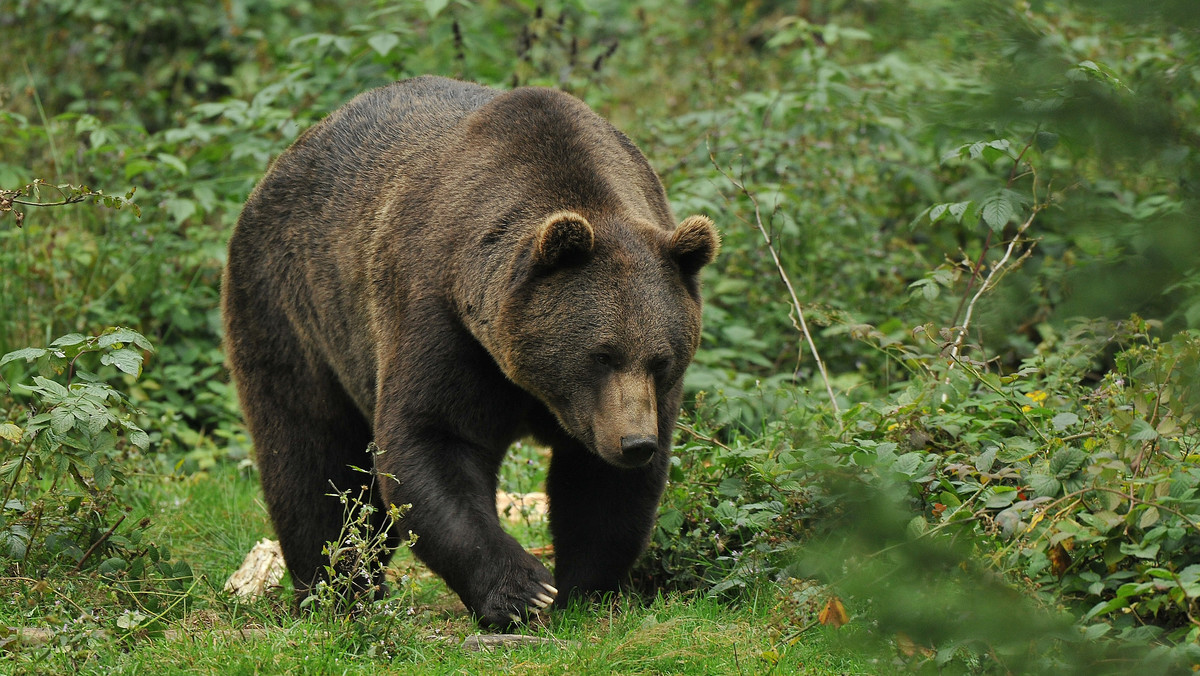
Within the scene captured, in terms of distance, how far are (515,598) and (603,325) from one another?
40.2 inches

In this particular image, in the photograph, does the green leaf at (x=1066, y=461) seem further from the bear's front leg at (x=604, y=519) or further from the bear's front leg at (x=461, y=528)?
the bear's front leg at (x=461, y=528)

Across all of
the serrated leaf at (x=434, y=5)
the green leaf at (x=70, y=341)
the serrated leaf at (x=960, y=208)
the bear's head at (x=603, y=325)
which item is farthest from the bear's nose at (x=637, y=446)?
the serrated leaf at (x=434, y=5)

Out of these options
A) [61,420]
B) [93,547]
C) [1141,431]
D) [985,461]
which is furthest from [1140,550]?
[93,547]

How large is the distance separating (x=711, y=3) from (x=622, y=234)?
32.0 ft

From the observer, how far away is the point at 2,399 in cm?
634

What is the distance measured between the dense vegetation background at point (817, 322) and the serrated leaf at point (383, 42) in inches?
0.7

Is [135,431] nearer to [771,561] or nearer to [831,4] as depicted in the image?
[771,561]

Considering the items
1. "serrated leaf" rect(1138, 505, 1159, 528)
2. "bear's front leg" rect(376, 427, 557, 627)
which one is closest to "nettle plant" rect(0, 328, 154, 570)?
"bear's front leg" rect(376, 427, 557, 627)

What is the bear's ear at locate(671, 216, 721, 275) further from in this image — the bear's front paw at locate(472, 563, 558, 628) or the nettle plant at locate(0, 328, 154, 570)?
the nettle plant at locate(0, 328, 154, 570)

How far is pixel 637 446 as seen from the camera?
4.11m

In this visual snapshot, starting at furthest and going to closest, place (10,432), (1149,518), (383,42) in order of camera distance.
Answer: (383,42), (10,432), (1149,518)

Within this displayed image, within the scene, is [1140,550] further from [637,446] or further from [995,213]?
[995,213]

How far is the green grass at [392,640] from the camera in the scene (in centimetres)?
365

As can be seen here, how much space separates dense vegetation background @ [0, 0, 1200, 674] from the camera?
7.05ft
